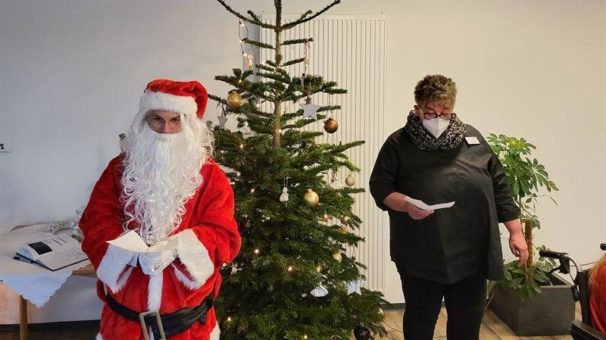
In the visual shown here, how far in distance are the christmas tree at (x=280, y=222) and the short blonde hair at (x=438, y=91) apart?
0.38m

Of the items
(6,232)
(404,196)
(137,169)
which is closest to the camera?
(137,169)

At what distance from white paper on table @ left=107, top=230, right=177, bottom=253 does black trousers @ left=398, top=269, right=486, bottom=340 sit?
106 cm

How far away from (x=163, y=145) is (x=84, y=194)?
164 cm

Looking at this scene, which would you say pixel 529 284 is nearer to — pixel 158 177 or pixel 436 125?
pixel 436 125

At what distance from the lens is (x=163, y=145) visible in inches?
62.4

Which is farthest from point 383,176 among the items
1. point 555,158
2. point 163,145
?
point 555,158

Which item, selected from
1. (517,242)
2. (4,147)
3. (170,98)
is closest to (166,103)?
(170,98)

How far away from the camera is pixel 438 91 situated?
195 cm

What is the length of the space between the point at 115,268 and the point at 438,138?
1.27 meters

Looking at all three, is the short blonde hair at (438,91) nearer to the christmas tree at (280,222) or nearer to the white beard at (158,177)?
the christmas tree at (280,222)

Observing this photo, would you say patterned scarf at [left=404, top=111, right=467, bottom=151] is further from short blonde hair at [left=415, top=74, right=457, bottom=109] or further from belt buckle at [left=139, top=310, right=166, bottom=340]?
belt buckle at [left=139, top=310, right=166, bottom=340]

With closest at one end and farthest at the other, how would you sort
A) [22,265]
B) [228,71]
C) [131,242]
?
[131,242] < [22,265] < [228,71]

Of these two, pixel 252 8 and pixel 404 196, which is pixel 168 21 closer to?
pixel 252 8

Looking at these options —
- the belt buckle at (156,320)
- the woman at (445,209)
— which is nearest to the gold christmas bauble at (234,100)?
the woman at (445,209)
